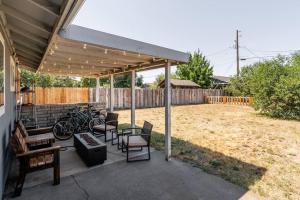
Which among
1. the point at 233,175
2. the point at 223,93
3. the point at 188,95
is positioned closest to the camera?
the point at 233,175

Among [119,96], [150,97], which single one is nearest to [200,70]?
[150,97]

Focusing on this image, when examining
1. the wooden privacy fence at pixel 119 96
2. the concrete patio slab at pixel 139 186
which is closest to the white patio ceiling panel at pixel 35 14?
the concrete patio slab at pixel 139 186

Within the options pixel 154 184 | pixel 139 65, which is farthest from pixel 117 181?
pixel 139 65

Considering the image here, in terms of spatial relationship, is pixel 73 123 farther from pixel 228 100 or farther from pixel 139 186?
pixel 228 100

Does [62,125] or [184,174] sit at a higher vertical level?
[62,125]

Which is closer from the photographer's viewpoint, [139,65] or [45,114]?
[139,65]

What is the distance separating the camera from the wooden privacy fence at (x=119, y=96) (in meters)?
12.2

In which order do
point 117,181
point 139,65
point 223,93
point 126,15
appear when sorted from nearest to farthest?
1. point 117,181
2. point 139,65
3. point 126,15
4. point 223,93

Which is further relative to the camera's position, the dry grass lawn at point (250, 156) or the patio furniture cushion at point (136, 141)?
the patio furniture cushion at point (136, 141)

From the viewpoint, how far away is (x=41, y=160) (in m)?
2.98

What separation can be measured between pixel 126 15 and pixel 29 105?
6238mm

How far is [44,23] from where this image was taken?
2.55 meters

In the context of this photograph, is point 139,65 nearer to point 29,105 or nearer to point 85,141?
point 85,141

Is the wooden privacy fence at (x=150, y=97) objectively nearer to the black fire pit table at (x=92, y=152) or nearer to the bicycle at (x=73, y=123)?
the bicycle at (x=73, y=123)
